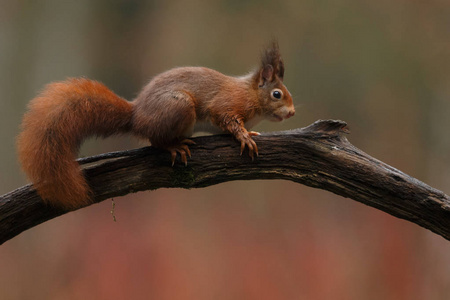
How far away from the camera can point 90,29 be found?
482 cm

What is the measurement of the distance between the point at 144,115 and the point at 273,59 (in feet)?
2.96

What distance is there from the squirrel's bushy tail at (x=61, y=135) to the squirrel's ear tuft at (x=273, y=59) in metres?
1.00

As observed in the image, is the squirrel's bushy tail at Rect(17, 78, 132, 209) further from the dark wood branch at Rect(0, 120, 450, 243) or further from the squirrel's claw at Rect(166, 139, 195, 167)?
the squirrel's claw at Rect(166, 139, 195, 167)

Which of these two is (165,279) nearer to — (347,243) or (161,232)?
(161,232)

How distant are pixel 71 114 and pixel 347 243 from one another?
9.71ft

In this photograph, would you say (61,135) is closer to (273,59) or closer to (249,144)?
(249,144)

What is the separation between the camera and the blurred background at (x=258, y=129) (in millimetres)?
4492

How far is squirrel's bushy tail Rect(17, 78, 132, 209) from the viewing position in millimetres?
2414

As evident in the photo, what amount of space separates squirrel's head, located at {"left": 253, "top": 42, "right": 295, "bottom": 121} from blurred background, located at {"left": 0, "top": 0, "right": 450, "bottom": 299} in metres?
1.53

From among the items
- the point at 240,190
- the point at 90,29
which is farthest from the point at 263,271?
the point at 90,29

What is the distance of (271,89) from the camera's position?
3.01 meters

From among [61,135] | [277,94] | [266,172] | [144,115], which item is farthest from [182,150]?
[277,94]

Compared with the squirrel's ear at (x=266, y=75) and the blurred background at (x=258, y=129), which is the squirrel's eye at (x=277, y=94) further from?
the blurred background at (x=258, y=129)

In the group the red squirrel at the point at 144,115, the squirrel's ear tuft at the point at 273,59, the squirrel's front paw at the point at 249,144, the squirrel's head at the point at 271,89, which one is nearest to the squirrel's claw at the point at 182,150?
the red squirrel at the point at 144,115
